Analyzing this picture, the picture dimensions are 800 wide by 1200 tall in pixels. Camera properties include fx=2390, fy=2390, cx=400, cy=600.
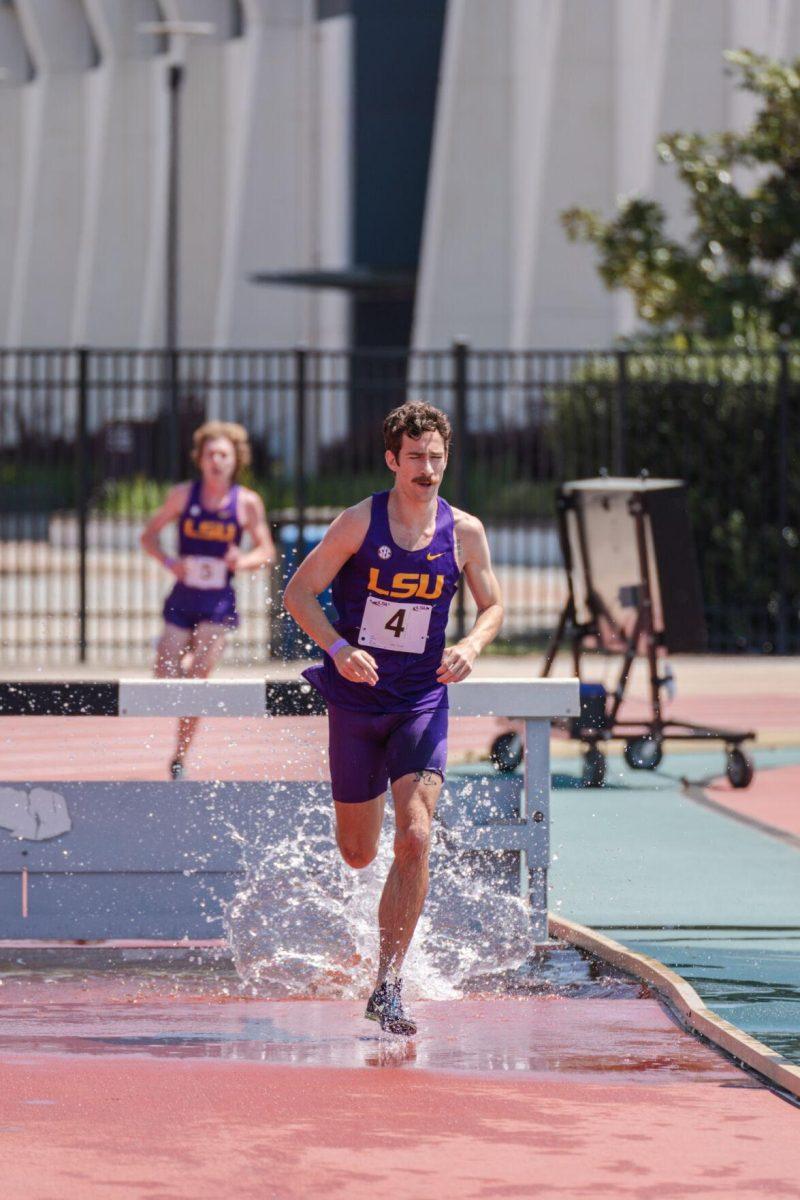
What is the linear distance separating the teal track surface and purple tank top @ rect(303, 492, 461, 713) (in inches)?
53.9

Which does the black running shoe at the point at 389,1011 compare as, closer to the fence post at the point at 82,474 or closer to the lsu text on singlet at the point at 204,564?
the lsu text on singlet at the point at 204,564

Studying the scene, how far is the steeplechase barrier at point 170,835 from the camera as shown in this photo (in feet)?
26.6

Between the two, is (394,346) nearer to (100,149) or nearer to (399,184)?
(399,184)

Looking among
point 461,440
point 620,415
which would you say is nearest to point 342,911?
point 461,440

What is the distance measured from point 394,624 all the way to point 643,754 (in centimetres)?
641

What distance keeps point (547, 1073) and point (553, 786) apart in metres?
6.24

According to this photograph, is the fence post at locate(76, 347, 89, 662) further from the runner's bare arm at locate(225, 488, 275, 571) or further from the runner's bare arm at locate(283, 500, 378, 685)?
the runner's bare arm at locate(283, 500, 378, 685)

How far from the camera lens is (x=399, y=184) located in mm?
55312

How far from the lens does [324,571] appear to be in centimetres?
716

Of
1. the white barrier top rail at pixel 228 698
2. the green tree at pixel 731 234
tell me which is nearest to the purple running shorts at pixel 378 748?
the white barrier top rail at pixel 228 698

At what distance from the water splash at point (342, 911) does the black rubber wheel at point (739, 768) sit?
4.69 metres

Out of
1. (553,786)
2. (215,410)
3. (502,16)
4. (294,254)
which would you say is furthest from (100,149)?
(553,786)

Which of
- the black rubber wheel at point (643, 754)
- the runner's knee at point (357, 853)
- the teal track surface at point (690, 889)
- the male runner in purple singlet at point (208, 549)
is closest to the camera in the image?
the runner's knee at point (357, 853)

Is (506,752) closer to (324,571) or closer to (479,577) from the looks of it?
(479,577)
